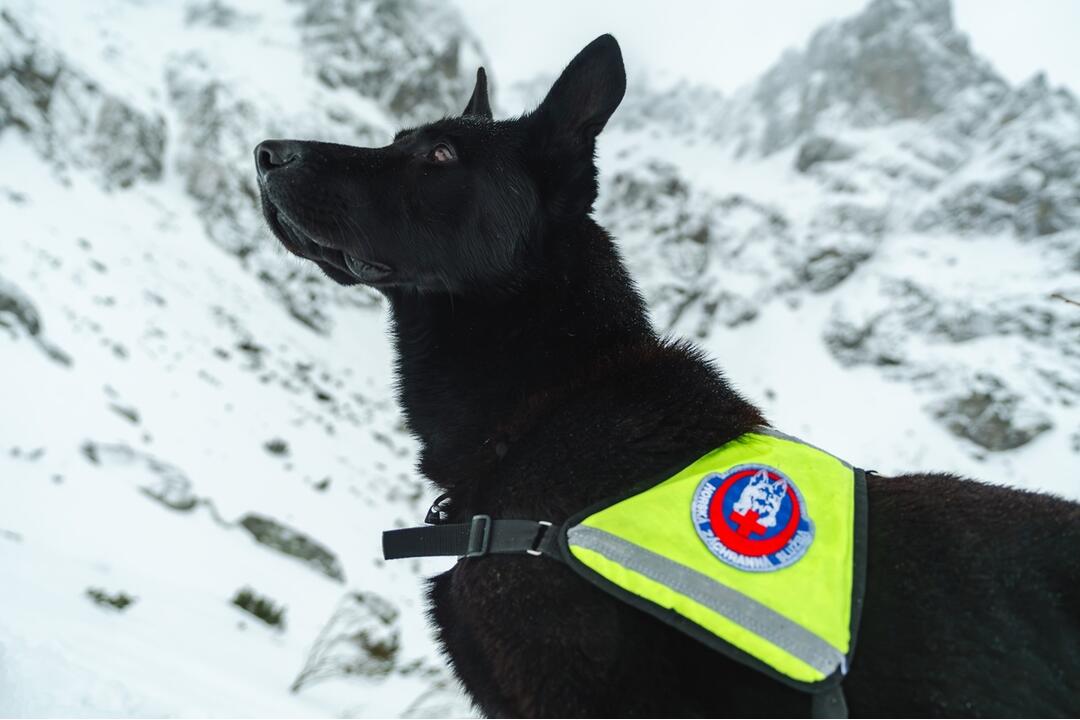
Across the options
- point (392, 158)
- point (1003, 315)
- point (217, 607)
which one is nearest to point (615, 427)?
point (392, 158)

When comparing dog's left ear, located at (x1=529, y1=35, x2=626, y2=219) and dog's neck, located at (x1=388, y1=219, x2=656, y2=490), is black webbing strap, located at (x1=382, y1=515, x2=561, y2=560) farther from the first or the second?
dog's left ear, located at (x1=529, y1=35, x2=626, y2=219)

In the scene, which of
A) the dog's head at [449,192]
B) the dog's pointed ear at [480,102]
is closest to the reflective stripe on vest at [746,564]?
the dog's head at [449,192]

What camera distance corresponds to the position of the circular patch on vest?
4.26ft

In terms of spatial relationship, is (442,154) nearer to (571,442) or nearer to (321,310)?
(571,442)

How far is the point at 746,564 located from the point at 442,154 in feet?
5.65

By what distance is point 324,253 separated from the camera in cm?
212

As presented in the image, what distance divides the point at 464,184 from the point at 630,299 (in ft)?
2.40

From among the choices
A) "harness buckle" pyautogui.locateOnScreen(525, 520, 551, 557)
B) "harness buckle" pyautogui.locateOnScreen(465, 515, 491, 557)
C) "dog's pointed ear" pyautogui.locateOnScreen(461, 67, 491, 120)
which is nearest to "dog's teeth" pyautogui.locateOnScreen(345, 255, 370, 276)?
"harness buckle" pyautogui.locateOnScreen(465, 515, 491, 557)

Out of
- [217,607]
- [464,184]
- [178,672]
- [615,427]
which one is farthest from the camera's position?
[217,607]

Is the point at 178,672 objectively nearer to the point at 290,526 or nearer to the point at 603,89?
the point at 603,89

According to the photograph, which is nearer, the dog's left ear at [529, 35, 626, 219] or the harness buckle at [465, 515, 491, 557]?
the harness buckle at [465, 515, 491, 557]

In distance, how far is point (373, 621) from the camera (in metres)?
4.92

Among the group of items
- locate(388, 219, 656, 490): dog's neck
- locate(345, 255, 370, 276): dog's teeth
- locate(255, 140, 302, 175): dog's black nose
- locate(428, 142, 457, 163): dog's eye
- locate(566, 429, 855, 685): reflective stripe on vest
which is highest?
locate(255, 140, 302, 175): dog's black nose

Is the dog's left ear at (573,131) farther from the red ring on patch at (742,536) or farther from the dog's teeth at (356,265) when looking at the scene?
the red ring on patch at (742,536)
